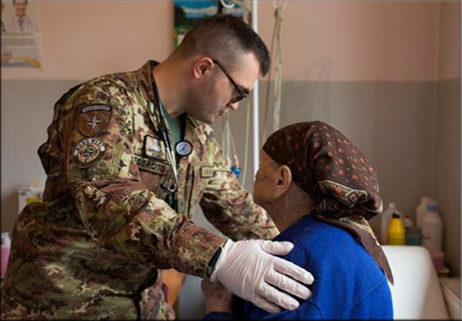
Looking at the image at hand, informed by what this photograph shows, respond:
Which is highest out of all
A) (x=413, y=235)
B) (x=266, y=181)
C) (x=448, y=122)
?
(x=448, y=122)

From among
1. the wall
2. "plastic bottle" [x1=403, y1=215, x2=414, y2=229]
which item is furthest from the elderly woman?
"plastic bottle" [x1=403, y1=215, x2=414, y2=229]

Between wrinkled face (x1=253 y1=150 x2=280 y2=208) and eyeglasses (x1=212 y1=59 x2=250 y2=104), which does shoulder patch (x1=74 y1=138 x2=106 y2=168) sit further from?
eyeglasses (x1=212 y1=59 x2=250 y2=104)

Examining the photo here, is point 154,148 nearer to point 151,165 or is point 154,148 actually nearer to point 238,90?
point 151,165

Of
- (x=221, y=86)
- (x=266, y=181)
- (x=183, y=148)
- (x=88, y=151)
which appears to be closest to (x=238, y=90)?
(x=221, y=86)

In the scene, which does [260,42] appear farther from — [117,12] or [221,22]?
[117,12]

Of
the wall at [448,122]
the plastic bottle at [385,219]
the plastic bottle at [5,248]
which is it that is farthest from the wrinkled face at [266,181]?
the plastic bottle at [5,248]

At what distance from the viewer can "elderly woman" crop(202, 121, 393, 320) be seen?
0.88 meters

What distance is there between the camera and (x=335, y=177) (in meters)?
0.98

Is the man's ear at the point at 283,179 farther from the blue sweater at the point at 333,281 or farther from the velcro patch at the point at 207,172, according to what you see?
the velcro patch at the point at 207,172

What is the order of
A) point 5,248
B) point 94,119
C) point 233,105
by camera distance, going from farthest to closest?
point 5,248
point 233,105
point 94,119

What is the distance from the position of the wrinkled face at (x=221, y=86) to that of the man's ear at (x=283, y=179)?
37cm

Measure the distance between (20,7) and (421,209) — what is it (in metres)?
1.06

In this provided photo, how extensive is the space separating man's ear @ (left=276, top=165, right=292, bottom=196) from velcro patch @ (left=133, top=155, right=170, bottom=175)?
333 mm

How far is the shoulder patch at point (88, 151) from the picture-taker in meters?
1.05
